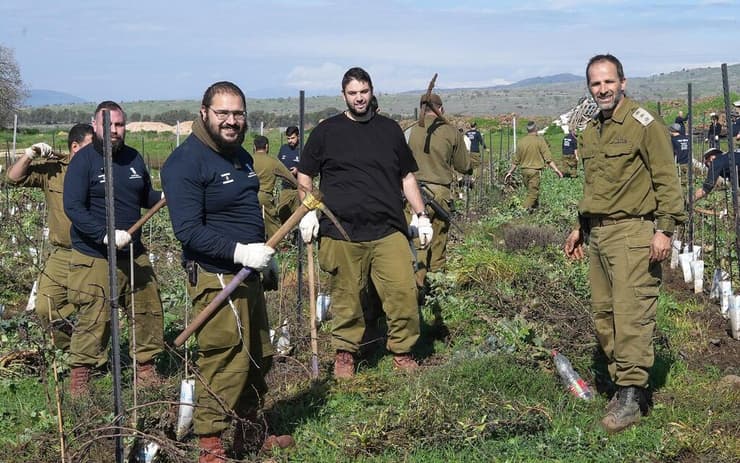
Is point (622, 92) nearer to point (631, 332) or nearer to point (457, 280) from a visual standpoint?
point (631, 332)

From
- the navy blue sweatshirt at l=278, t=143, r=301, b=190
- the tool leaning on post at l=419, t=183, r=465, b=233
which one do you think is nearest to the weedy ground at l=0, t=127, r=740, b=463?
the tool leaning on post at l=419, t=183, r=465, b=233

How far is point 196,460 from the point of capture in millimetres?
4449

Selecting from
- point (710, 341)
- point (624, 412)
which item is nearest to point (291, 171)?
point (710, 341)

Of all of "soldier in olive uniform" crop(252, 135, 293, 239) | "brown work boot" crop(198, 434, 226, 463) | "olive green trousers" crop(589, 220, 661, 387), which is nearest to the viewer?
"brown work boot" crop(198, 434, 226, 463)

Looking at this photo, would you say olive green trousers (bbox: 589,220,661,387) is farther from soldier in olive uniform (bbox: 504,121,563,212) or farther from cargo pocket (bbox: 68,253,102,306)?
soldier in olive uniform (bbox: 504,121,563,212)

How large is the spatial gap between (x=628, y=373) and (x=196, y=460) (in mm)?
2451

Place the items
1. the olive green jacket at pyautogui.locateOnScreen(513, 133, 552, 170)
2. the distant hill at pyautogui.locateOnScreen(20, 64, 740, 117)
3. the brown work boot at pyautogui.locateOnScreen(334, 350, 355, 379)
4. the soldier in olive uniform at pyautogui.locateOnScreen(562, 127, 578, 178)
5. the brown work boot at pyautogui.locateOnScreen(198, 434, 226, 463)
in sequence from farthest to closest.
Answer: the distant hill at pyautogui.locateOnScreen(20, 64, 740, 117), the soldier in olive uniform at pyautogui.locateOnScreen(562, 127, 578, 178), the olive green jacket at pyautogui.locateOnScreen(513, 133, 552, 170), the brown work boot at pyautogui.locateOnScreen(334, 350, 355, 379), the brown work boot at pyautogui.locateOnScreen(198, 434, 226, 463)

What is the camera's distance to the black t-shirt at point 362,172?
18.9ft

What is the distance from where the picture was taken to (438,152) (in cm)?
811

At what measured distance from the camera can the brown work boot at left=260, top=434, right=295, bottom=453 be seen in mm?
4645

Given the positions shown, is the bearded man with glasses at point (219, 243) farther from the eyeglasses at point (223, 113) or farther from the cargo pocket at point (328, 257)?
the cargo pocket at point (328, 257)

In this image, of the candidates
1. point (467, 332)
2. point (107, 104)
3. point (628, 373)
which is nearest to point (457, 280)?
point (467, 332)

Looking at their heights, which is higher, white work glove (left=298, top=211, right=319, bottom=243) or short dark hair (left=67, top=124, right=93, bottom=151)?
short dark hair (left=67, top=124, right=93, bottom=151)

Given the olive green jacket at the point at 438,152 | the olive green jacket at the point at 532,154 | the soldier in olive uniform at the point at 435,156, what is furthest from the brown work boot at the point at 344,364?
the olive green jacket at the point at 532,154
